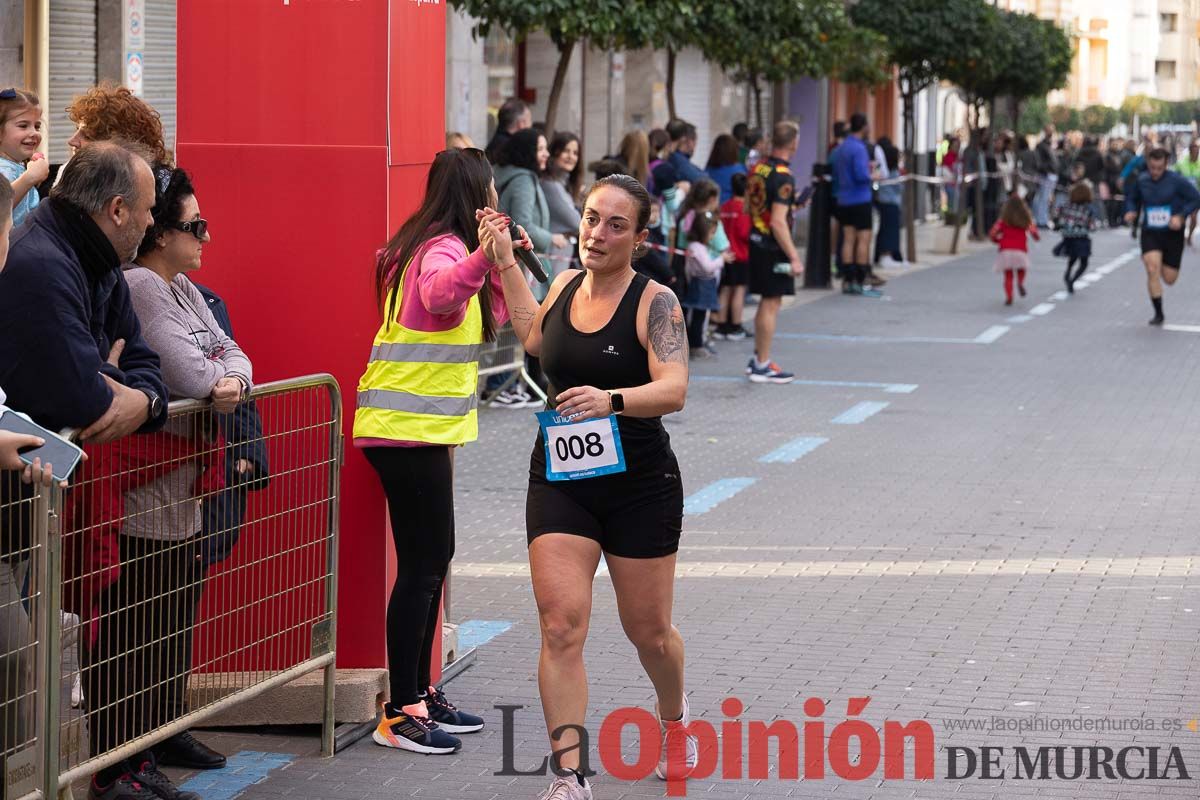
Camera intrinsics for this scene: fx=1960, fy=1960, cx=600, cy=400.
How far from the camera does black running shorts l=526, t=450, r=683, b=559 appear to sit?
536 cm

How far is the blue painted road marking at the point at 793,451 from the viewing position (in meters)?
11.4

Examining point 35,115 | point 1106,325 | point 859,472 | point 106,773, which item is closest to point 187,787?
point 106,773

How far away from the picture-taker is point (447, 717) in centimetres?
611

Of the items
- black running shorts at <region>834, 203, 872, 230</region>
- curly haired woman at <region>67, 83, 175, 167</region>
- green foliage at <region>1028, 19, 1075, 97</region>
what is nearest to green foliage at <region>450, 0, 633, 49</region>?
black running shorts at <region>834, 203, 872, 230</region>

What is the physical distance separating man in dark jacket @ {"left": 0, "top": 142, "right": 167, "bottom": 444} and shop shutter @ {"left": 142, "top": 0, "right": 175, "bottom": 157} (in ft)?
33.0

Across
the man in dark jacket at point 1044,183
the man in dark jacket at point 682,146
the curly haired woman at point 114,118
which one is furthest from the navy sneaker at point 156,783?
the man in dark jacket at point 1044,183

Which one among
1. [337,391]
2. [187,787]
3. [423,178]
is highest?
[423,178]

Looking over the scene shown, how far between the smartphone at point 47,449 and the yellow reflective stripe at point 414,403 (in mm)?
1457

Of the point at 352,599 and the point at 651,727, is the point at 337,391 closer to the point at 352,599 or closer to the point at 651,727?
the point at 352,599

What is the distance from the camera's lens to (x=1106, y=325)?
63.3ft

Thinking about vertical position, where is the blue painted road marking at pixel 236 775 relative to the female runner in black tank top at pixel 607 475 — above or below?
below

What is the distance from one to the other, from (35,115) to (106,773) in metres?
3.75

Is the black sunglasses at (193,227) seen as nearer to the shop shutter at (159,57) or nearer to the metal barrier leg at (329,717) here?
the metal barrier leg at (329,717)

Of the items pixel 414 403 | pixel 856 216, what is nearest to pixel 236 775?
pixel 414 403
